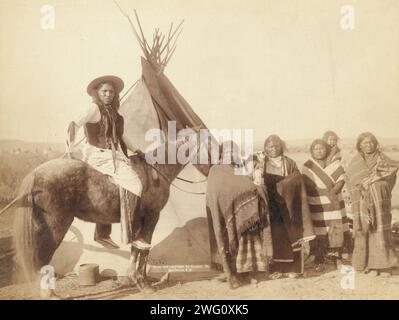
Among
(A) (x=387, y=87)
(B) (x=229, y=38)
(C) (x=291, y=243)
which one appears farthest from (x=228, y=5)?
(C) (x=291, y=243)

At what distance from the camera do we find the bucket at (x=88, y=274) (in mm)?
4086

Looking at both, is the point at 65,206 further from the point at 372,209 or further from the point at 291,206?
the point at 372,209

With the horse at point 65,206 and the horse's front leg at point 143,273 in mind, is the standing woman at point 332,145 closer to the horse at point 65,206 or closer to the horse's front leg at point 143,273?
the horse at point 65,206

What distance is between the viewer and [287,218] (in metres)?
4.08

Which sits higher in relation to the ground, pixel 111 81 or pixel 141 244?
pixel 111 81

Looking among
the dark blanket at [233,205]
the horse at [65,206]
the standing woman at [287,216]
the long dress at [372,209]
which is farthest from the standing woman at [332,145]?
the horse at [65,206]

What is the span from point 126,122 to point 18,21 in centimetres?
132

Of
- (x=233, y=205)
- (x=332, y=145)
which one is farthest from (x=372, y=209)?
(x=233, y=205)

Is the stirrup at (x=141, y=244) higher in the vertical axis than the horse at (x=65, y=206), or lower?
lower

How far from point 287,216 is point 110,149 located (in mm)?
1550

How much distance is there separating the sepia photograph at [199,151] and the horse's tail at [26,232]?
0.02 m

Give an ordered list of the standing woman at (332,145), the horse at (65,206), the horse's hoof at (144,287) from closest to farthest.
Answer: the horse at (65,206) → the horse's hoof at (144,287) → the standing woman at (332,145)
